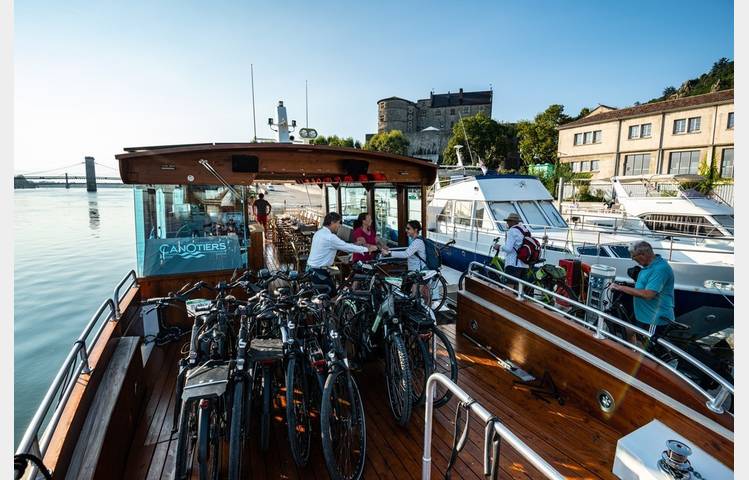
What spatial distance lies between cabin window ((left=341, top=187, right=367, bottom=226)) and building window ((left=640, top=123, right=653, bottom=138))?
30.6 meters

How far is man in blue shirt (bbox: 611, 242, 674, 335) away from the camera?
3.37 metres

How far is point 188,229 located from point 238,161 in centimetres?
131

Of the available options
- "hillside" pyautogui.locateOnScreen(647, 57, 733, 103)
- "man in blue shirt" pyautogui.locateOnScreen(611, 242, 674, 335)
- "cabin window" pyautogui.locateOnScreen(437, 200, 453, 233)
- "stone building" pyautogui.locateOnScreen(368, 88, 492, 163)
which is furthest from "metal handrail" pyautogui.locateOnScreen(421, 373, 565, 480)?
"stone building" pyautogui.locateOnScreen(368, 88, 492, 163)

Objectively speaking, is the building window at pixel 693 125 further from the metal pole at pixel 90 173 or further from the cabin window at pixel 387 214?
the metal pole at pixel 90 173

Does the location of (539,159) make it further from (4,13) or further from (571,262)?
(4,13)

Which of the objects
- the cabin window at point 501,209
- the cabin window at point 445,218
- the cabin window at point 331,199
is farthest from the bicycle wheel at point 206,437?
the cabin window at point 445,218

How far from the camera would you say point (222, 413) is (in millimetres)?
2447

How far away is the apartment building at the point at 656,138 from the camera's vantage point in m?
25.9

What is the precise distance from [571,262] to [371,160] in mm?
3297

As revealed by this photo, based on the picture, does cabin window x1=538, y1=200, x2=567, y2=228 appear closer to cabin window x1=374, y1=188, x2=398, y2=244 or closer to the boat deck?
cabin window x1=374, y1=188, x2=398, y2=244

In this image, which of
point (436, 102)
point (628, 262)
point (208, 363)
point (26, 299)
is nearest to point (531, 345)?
point (208, 363)

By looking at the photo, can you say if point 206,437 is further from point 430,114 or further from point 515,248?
point 430,114

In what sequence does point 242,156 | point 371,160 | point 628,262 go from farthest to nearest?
point 628,262
point 371,160
point 242,156

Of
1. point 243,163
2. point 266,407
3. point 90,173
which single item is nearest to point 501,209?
point 243,163
